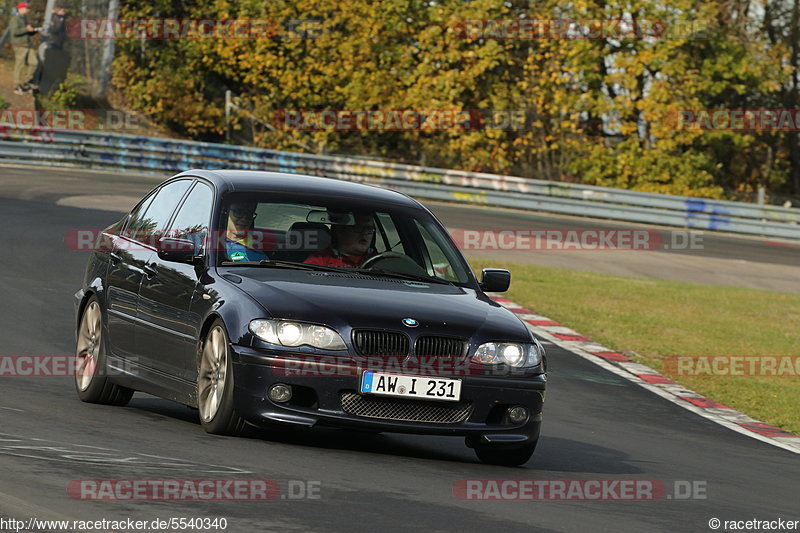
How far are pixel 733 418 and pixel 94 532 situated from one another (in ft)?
27.3

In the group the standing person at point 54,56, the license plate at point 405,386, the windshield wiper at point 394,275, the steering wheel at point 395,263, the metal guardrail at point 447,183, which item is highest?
the standing person at point 54,56

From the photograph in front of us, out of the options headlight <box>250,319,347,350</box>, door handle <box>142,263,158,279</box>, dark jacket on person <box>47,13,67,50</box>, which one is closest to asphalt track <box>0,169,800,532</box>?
headlight <box>250,319,347,350</box>

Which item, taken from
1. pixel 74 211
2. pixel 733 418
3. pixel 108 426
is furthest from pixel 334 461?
pixel 74 211

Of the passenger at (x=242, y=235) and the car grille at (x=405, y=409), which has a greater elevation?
the passenger at (x=242, y=235)

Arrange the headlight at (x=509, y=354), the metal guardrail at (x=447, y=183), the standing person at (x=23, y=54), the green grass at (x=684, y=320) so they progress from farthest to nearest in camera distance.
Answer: the standing person at (x=23, y=54), the metal guardrail at (x=447, y=183), the green grass at (x=684, y=320), the headlight at (x=509, y=354)

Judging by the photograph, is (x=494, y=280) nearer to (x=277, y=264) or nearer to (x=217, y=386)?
(x=277, y=264)

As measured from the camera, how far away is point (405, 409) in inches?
299

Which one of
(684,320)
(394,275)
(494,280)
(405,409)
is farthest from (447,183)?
(405,409)

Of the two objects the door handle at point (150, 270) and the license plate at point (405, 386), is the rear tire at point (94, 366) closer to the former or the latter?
the door handle at point (150, 270)

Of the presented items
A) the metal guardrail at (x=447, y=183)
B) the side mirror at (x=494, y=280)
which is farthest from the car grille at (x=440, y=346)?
the metal guardrail at (x=447, y=183)

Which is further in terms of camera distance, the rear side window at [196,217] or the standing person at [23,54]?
the standing person at [23,54]

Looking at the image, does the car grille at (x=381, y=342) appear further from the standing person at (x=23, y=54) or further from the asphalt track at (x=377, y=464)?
the standing person at (x=23, y=54)

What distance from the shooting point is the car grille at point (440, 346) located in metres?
7.59

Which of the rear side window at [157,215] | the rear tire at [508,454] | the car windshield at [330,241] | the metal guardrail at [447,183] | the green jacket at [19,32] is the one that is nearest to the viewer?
the rear tire at [508,454]
